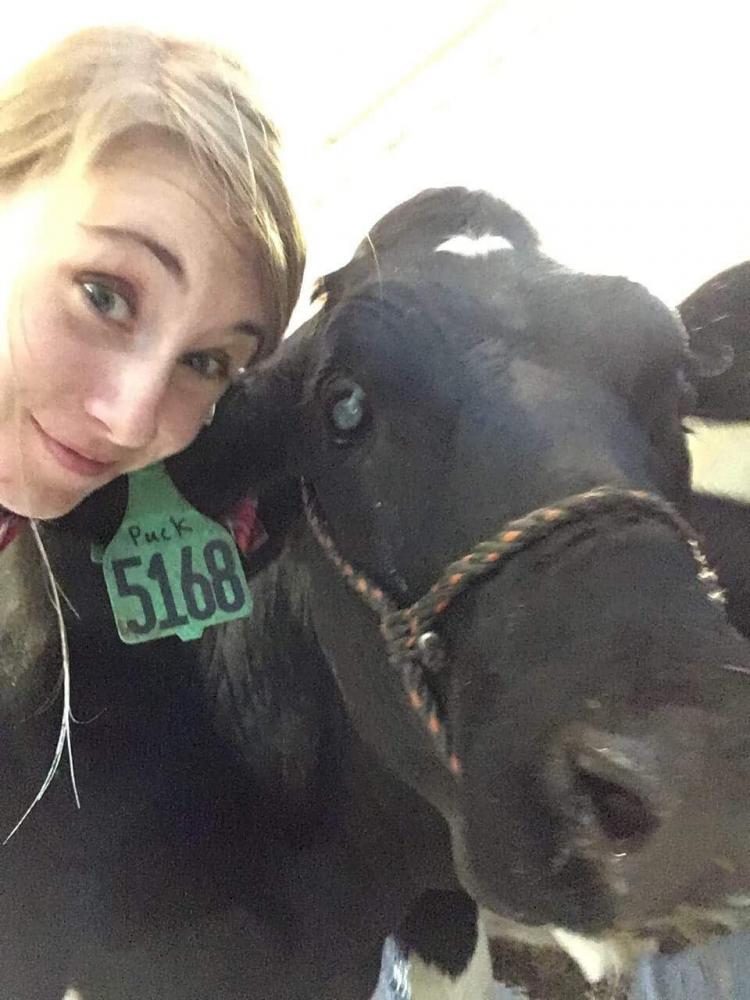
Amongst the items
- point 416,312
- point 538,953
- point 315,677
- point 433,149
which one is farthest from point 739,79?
point 538,953

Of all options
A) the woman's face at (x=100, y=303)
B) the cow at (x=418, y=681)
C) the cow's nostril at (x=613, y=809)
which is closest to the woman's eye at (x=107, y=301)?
the woman's face at (x=100, y=303)

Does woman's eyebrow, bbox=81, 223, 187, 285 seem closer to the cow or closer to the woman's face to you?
the woman's face

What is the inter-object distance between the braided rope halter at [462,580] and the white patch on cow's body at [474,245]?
26 centimetres

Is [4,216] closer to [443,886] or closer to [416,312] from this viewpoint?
[416,312]

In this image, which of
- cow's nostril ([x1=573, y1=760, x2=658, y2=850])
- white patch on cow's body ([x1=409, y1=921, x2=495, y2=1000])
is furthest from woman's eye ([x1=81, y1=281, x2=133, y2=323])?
white patch on cow's body ([x1=409, y1=921, x2=495, y2=1000])

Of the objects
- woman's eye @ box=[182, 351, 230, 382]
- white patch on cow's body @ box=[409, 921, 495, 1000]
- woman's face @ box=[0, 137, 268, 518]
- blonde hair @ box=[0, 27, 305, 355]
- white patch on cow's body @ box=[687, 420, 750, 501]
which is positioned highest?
blonde hair @ box=[0, 27, 305, 355]

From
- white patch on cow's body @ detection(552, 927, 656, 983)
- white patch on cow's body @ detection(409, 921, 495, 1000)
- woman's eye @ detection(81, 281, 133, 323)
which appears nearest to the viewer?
white patch on cow's body @ detection(552, 927, 656, 983)

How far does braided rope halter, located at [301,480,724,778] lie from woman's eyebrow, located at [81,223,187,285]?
0.27 meters

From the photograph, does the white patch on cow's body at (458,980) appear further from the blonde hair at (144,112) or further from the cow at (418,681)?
the blonde hair at (144,112)

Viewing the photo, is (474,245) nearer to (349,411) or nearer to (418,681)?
(349,411)

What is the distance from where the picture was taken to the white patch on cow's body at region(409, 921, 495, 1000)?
1.01m

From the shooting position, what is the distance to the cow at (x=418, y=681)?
1.99ft

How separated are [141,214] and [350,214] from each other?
33 cm

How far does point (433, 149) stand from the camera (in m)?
1.09
